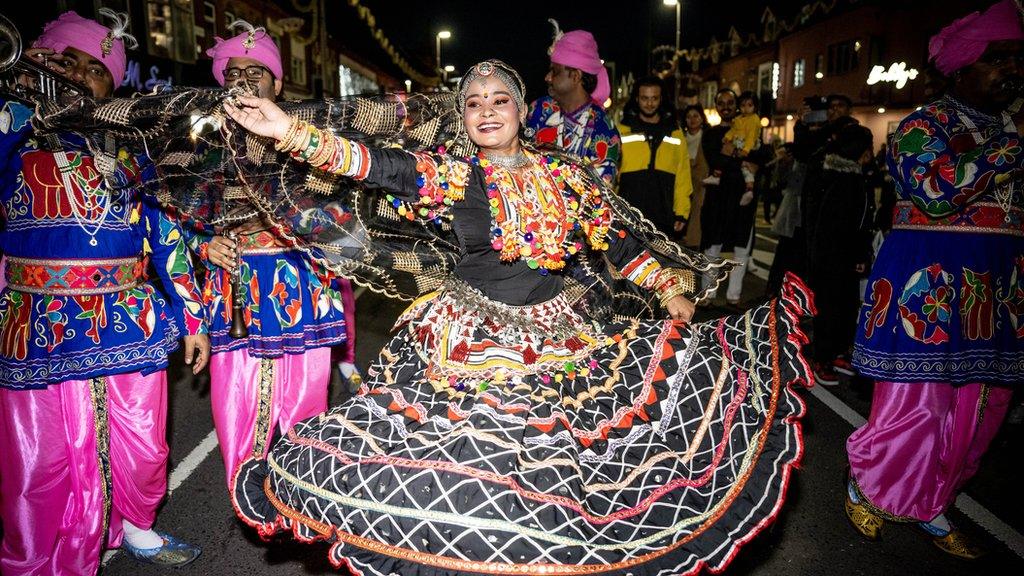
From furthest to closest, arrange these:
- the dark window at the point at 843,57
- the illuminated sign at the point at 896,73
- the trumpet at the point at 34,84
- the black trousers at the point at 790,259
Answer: the dark window at the point at 843,57 < the illuminated sign at the point at 896,73 < the black trousers at the point at 790,259 < the trumpet at the point at 34,84

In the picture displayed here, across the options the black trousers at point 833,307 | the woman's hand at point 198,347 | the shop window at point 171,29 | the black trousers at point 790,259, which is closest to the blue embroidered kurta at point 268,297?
the woman's hand at point 198,347

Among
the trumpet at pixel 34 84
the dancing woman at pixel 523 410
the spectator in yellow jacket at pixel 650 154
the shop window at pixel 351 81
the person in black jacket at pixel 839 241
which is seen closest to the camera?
the dancing woman at pixel 523 410

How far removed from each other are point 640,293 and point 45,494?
9.54 ft

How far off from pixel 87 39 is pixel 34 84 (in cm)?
37

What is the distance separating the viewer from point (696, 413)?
2365 millimetres

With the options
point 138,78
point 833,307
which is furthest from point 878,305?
point 138,78

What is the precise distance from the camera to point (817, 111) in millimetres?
5961

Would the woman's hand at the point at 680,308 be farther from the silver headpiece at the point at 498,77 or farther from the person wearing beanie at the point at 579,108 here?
the person wearing beanie at the point at 579,108

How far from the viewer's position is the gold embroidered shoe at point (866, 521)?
3297 millimetres

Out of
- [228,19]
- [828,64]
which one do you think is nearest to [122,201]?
[228,19]

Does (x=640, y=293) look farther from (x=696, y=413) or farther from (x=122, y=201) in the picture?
(x=122, y=201)

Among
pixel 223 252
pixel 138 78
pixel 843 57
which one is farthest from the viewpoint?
pixel 843 57

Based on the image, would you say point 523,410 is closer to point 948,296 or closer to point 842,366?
point 948,296

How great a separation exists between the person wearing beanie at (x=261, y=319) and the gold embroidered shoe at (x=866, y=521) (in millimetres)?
2928
